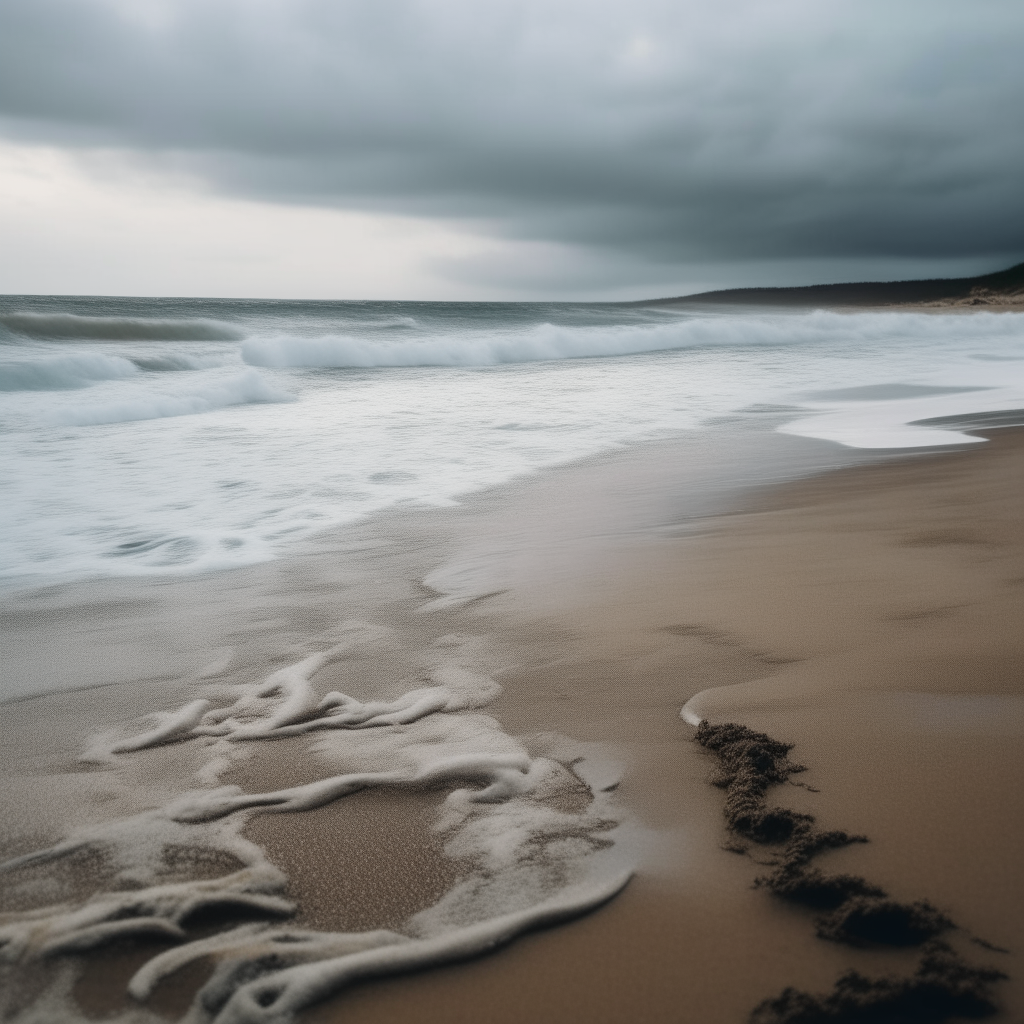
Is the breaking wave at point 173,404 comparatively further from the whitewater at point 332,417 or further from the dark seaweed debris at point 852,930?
the dark seaweed debris at point 852,930

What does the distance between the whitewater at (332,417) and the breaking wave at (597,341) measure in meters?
0.08

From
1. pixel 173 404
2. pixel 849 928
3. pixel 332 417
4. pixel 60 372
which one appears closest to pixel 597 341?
pixel 60 372

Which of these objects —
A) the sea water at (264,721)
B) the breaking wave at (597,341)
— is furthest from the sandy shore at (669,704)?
the breaking wave at (597,341)

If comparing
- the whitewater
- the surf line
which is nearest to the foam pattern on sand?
the surf line

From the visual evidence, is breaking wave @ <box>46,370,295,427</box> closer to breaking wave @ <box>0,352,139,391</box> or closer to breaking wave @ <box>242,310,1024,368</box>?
breaking wave @ <box>0,352,139,391</box>

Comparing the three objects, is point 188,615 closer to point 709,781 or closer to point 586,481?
point 709,781

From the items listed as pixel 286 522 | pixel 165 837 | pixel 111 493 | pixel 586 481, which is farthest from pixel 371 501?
pixel 165 837

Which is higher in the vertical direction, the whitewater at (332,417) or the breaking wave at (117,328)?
the breaking wave at (117,328)

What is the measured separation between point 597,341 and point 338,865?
21219mm

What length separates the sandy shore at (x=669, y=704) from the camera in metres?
1.20

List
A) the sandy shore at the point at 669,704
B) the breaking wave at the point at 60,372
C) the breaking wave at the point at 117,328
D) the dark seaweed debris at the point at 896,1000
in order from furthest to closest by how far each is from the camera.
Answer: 1. the breaking wave at the point at 117,328
2. the breaking wave at the point at 60,372
3. the sandy shore at the point at 669,704
4. the dark seaweed debris at the point at 896,1000

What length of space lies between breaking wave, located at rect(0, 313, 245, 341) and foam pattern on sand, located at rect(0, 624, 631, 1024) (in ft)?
70.1

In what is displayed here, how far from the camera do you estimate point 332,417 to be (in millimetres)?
9000

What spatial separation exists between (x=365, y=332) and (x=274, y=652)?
23.8m
